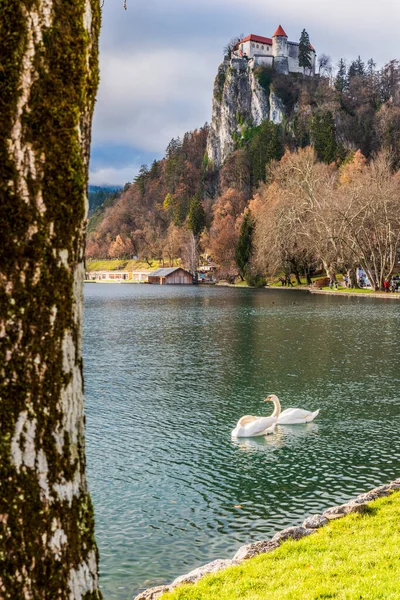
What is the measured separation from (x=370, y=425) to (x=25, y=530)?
50.0 ft

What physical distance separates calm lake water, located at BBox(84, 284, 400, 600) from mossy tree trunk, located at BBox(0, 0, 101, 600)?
6.18m

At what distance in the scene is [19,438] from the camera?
9.32 feet

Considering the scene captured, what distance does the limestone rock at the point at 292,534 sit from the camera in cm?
859

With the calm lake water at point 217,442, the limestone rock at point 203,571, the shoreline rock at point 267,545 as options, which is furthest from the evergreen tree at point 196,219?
the limestone rock at point 203,571

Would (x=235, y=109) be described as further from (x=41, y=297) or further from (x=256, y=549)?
(x=41, y=297)

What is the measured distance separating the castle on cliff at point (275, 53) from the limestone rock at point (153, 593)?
194 m

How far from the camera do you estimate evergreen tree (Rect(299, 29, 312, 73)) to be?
188500 mm

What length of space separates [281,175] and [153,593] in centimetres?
8019

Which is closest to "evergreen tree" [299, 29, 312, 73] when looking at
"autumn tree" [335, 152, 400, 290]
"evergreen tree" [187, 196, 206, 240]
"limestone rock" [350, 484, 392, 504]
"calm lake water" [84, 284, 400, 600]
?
"evergreen tree" [187, 196, 206, 240]

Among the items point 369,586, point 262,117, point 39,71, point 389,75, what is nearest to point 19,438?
point 39,71

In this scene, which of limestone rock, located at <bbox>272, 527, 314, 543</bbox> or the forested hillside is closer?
limestone rock, located at <bbox>272, 527, 314, 543</bbox>

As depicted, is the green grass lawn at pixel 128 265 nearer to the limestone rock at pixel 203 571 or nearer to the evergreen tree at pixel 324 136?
the evergreen tree at pixel 324 136

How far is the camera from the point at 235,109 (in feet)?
622

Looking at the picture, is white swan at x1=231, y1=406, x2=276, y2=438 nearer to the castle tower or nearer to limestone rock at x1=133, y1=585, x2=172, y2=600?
limestone rock at x1=133, y1=585, x2=172, y2=600
